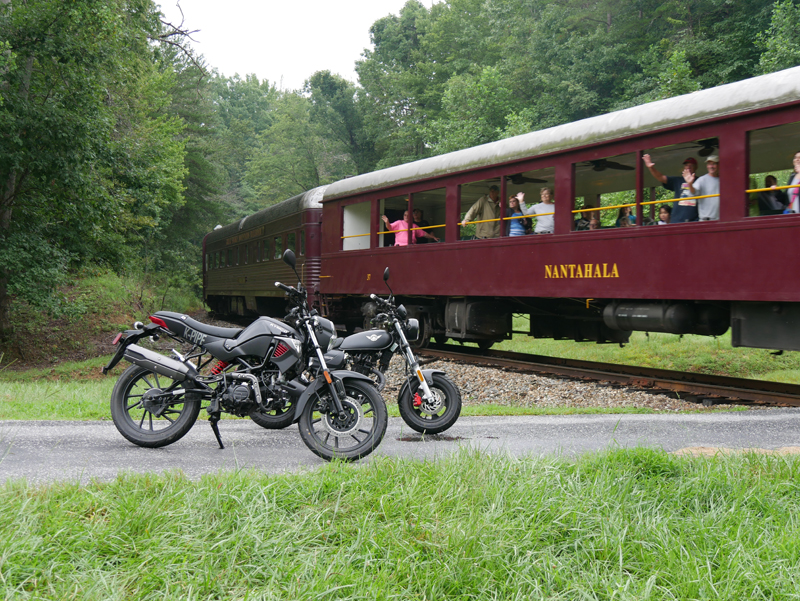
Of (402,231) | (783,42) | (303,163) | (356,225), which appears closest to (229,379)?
(402,231)

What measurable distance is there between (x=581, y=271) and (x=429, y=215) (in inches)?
146

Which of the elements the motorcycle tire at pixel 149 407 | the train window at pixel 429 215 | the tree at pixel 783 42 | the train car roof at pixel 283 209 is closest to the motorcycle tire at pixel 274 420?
the motorcycle tire at pixel 149 407

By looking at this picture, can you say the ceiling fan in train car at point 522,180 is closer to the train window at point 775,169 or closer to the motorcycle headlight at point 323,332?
the train window at point 775,169

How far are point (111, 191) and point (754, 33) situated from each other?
21.3 m

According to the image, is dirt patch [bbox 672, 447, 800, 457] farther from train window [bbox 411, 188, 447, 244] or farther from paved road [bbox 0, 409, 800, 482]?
train window [bbox 411, 188, 447, 244]

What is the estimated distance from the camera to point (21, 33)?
1420cm

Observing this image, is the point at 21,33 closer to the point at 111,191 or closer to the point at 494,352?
the point at 111,191

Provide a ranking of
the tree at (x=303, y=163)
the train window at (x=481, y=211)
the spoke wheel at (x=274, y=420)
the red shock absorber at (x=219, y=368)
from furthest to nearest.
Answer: the tree at (x=303, y=163), the train window at (x=481, y=211), the spoke wheel at (x=274, y=420), the red shock absorber at (x=219, y=368)

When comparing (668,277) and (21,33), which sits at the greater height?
(21,33)

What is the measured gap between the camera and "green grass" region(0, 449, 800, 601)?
304cm

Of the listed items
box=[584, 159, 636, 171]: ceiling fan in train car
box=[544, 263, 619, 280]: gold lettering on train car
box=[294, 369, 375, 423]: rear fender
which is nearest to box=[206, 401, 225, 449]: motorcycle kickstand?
box=[294, 369, 375, 423]: rear fender

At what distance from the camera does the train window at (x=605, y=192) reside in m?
9.34

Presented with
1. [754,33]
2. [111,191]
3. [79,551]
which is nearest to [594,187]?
[79,551]

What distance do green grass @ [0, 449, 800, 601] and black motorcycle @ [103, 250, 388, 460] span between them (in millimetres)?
921
